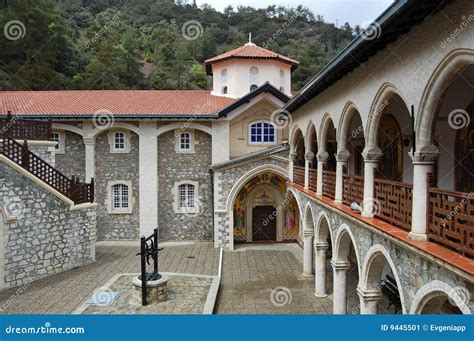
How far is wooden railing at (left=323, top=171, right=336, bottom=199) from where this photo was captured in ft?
36.9

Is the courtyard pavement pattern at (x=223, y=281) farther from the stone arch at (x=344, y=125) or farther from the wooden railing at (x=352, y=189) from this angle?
the stone arch at (x=344, y=125)

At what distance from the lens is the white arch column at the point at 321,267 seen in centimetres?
1286

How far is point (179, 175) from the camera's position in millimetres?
20922

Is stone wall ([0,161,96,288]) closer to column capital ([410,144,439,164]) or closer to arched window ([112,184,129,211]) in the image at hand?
arched window ([112,184,129,211])

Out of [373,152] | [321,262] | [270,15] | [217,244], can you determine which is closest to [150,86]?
[217,244]

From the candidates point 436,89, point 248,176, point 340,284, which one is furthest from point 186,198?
point 436,89

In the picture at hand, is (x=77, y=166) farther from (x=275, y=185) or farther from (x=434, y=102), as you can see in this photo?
(x=434, y=102)

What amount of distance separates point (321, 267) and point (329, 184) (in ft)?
9.97

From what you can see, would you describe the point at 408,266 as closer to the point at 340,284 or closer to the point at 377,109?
the point at 377,109

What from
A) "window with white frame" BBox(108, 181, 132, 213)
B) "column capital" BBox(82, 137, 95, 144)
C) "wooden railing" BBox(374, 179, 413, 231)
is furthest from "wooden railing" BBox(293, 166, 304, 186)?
"column capital" BBox(82, 137, 95, 144)

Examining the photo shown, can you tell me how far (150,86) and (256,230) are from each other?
111 feet

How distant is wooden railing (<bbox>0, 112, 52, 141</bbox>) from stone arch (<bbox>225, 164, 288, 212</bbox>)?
8267mm

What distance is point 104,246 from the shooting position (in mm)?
20016

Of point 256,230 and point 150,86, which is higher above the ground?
point 150,86
